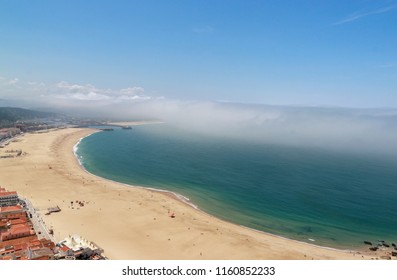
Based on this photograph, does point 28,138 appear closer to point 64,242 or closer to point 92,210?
point 92,210

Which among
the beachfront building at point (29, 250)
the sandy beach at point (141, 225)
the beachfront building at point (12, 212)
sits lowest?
the sandy beach at point (141, 225)

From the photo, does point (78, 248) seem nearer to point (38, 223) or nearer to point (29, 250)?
point (29, 250)

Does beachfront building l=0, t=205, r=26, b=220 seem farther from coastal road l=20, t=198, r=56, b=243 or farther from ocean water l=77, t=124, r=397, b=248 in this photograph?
ocean water l=77, t=124, r=397, b=248

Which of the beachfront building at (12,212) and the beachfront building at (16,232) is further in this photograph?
the beachfront building at (12,212)

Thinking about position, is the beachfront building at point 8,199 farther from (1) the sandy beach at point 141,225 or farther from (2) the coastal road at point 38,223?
(1) the sandy beach at point 141,225

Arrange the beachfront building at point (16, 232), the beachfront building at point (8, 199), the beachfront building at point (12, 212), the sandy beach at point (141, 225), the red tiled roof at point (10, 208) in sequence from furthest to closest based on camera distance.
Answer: the beachfront building at point (8, 199) → the red tiled roof at point (10, 208) → the beachfront building at point (12, 212) → the sandy beach at point (141, 225) → the beachfront building at point (16, 232)

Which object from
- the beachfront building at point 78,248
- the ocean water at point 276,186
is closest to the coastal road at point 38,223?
the beachfront building at point 78,248
